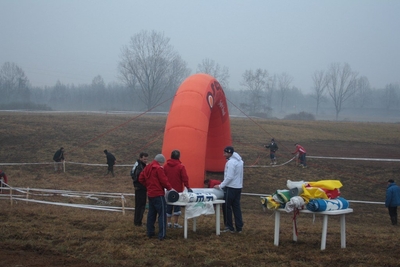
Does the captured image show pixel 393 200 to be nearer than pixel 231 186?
No

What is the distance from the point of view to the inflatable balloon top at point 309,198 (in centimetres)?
695

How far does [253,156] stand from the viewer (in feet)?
88.0

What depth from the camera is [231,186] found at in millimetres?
8352

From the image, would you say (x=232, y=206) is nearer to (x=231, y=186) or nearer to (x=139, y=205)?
(x=231, y=186)

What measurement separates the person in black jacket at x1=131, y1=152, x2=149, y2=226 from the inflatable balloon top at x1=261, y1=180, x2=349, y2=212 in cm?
284

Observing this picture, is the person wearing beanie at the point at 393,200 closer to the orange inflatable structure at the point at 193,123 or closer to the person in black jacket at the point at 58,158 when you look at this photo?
the orange inflatable structure at the point at 193,123

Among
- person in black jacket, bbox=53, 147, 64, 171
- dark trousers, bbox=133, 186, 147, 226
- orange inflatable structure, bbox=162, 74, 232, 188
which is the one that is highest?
orange inflatable structure, bbox=162, 74, 232, 188

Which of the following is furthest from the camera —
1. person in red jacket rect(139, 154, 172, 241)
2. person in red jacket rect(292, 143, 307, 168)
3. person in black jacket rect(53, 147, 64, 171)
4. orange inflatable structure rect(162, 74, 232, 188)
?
person in red jacket rect(292, 143, 307, 168)

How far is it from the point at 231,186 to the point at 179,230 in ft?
4.71

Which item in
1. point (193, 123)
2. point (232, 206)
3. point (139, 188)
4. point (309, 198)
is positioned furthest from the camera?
point (193, 123)

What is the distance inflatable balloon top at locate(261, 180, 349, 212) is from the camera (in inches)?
273

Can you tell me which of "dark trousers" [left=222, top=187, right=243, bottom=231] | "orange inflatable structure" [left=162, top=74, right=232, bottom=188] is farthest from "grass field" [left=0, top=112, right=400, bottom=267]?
"orange inflatable structure" [left=162, top=74, right=232, bottom=188]

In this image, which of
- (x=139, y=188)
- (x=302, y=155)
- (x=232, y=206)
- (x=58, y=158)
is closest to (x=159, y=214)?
(x=139, y=188)

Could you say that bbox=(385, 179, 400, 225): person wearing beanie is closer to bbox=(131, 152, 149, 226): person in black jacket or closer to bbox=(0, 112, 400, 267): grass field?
bbox=(0, 112, 400, 267): grass field
